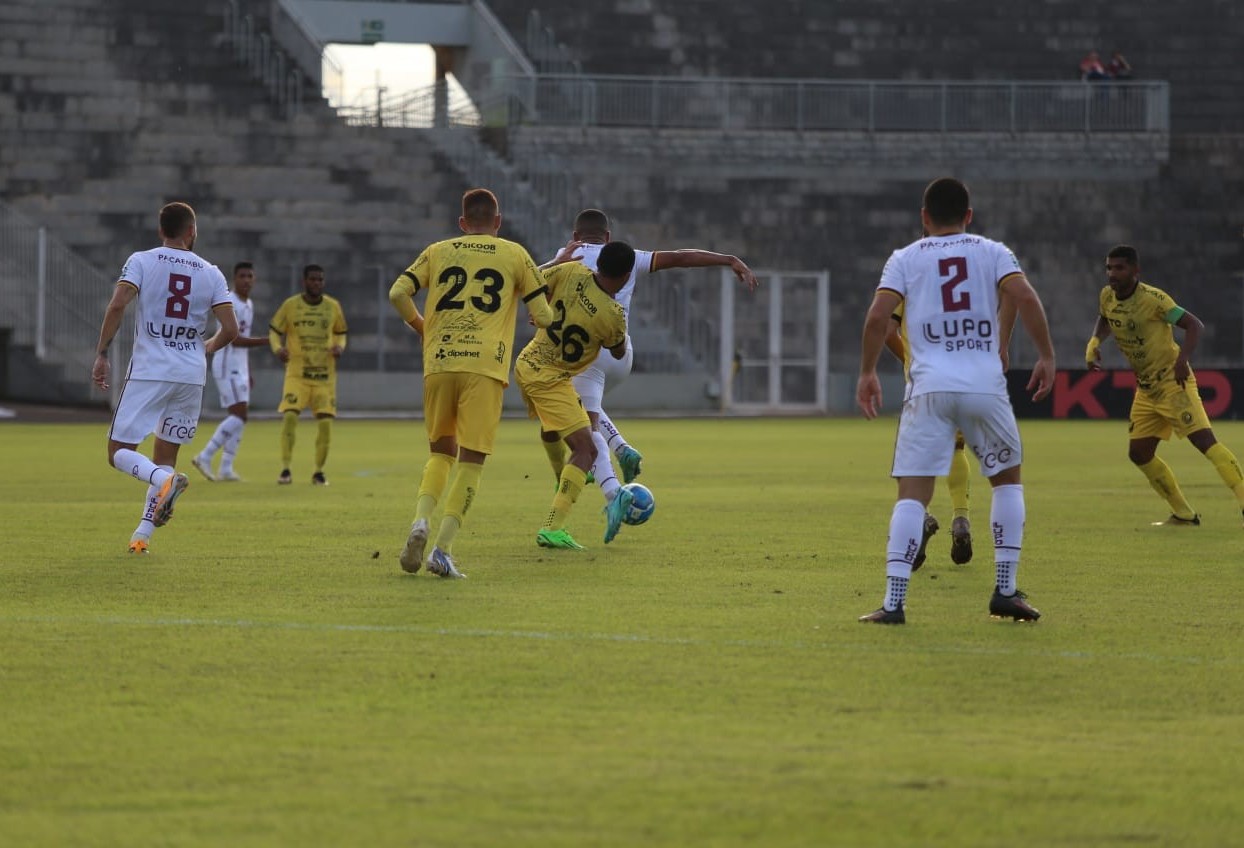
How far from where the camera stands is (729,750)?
19.1 feet

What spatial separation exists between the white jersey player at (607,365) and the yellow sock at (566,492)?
22cm

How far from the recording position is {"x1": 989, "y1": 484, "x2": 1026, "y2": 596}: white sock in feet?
28.2

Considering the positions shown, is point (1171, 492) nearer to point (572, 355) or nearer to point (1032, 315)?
point (572, 355)

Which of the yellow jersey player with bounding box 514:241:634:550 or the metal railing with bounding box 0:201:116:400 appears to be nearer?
the yellow jersey player with bounding box 514:241:634:550

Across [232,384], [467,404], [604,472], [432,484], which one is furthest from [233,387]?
[467,404]

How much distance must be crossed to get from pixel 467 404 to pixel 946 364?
2972 millimetres

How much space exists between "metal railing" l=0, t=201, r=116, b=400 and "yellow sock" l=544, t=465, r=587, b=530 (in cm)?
2589

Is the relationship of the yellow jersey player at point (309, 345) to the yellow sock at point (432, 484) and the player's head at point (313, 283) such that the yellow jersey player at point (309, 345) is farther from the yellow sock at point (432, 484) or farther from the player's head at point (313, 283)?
the yellow sock at point (432, 484)

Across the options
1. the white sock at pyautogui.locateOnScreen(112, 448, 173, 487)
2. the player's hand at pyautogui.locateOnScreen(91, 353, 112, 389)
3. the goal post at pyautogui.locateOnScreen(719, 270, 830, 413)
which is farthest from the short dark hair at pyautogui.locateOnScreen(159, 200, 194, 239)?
the goal post at pyautogui.locateOnScreen(719, 270, 830, 413)

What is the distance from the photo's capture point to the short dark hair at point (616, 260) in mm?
11922

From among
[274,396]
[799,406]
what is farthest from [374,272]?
[799,406]

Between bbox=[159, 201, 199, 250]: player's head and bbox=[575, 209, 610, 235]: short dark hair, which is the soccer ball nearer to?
bbox=[575, 209, 610, 235]: short dark hair

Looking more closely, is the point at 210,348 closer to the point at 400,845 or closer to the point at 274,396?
the point at 400,845

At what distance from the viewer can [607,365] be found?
44.2 feet
